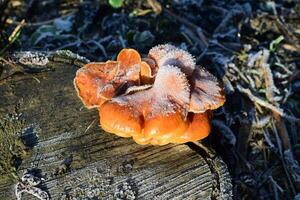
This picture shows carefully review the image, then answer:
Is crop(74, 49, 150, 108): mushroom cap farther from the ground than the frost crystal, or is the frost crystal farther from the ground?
crop(74, 49, 150, 108): mushroom cap

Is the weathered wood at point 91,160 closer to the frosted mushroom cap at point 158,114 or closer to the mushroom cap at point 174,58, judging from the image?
the frosted mushroom cap at point 158,114

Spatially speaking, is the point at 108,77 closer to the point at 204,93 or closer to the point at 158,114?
the point at 158,114

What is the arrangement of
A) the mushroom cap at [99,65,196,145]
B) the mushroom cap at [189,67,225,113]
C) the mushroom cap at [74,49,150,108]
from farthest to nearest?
1. the mushroom cap at [74,49,150,108]
2. the mushroom cap at [189,67,225,113]
3. the mushroom cap at [99,65,196,145]

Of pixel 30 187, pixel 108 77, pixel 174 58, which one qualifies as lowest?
pixel 30 187

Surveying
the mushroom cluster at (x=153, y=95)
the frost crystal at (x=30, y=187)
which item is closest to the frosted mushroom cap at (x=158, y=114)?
the mushroom cluster at (x=153, y=95)

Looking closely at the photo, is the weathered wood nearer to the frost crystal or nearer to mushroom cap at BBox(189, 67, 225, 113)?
the frost crystal

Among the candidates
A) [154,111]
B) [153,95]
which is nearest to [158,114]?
[154,111]

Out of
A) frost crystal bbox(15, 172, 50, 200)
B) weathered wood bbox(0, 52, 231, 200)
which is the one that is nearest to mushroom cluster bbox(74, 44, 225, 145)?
weathered wood bbox(0, 52, 231, 200)
